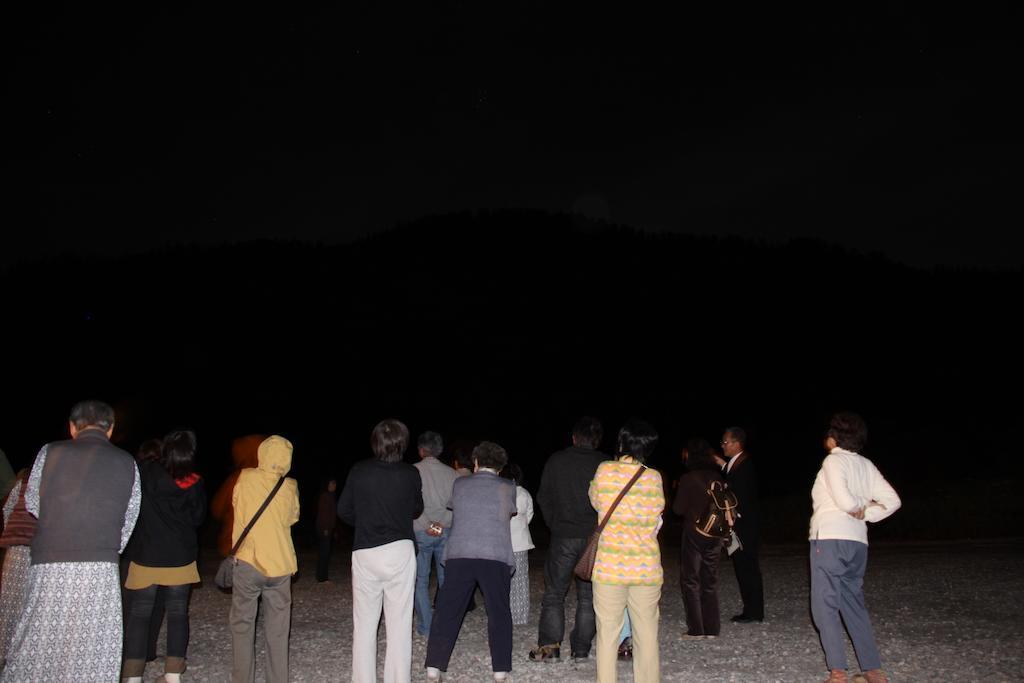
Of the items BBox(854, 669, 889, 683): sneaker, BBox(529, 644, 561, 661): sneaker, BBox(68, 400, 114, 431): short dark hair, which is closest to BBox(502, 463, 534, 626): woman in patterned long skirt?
BBox(529, 644, 561, 661): sneaker

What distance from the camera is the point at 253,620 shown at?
6.05m

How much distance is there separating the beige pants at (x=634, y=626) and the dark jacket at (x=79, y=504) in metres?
3.07

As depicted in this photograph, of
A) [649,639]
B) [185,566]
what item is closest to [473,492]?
[649,639]

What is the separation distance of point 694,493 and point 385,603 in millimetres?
3531

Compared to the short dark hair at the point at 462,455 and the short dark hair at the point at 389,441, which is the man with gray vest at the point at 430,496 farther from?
the short dark hair at the point at 389,441

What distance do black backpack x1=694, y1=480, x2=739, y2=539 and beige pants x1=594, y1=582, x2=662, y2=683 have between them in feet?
8.91

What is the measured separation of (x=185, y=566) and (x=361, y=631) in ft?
4.80

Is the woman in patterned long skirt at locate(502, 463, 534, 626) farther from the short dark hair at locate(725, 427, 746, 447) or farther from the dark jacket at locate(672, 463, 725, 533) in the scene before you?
the short dark hair at locate(725, 427, 746, 447)

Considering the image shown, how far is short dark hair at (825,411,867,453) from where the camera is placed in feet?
21.3

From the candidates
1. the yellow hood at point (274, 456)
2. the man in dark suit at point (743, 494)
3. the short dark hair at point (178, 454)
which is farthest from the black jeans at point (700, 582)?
the short dark hair at point (178, 454)

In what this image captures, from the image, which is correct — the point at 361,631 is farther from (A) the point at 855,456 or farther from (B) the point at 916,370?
(B) the point at 916,370

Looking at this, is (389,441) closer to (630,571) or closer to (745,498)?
(630,571)

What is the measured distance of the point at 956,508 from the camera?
26.5 metres

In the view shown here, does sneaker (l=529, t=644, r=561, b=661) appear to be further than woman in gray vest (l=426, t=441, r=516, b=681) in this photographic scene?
Yes
